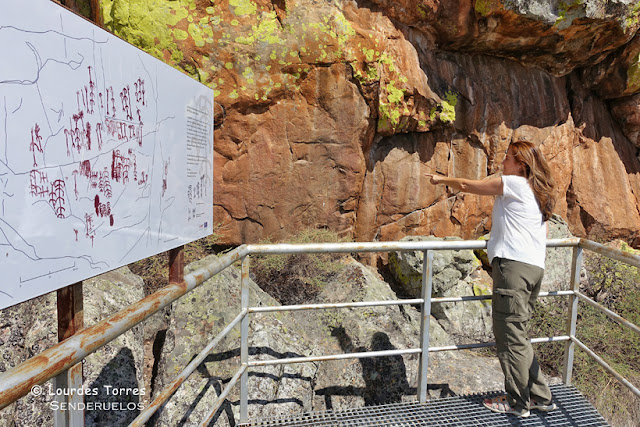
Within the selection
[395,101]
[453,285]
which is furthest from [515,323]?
[395,101]

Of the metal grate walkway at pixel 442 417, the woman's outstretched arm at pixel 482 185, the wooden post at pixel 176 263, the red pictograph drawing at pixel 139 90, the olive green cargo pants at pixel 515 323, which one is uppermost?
the red pictograph drawing at pixel 139 90

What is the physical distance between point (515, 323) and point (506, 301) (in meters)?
0.15

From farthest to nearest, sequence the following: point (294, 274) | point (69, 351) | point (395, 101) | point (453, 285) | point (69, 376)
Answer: point (395, 101) < point (453, 285) < point (294, 274) < point (69, 376) < point (69, 351)

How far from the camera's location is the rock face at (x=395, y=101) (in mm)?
5809

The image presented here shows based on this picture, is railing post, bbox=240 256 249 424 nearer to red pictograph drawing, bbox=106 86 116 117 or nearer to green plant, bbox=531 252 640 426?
red pictograph drawing, bbox=106 86 116 117

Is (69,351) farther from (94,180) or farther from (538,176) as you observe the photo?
(538,176)

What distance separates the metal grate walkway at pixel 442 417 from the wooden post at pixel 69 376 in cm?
140

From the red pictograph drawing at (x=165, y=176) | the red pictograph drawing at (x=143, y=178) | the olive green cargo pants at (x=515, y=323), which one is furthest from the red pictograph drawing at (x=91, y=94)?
the olive green cargo pants at (x=515, y=323)

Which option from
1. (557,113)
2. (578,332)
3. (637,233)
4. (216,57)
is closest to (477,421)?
(578,332)

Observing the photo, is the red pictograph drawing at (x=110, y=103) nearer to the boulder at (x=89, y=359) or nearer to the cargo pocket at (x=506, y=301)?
the boulder at (x=89, y=359)

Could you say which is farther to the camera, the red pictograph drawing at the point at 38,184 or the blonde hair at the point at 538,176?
the blonde hair at the point at 538,176

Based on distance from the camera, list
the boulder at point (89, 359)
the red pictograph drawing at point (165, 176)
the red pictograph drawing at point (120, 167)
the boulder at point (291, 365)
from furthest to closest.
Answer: the boulder at point (291, 365)
the boulder at point (89, 359)
the red pictograph drawing at point (165, 176)
the red pictograph drawing at point (120, 167)

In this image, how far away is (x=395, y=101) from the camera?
263 inches

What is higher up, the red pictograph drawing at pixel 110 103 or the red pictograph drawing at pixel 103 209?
the red pictograph drawing at pixel 110 103
